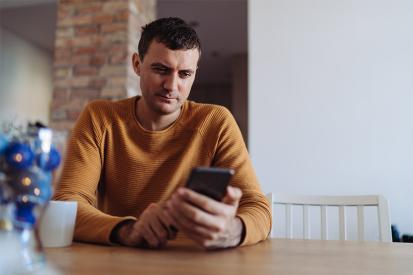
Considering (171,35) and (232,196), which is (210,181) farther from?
(171,35)

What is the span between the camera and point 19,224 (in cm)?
46

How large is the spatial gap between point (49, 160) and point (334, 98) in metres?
1.88

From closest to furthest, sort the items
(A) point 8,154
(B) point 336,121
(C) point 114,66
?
(A) point 8,154 < (B) point 336,121 < (C) point 114,66

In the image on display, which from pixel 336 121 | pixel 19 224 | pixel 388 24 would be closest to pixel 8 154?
pixel 19 224

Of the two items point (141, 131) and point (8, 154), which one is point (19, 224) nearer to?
point (8, 154)

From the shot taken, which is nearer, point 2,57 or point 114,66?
point 114,66

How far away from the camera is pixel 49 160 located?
0.46 meters

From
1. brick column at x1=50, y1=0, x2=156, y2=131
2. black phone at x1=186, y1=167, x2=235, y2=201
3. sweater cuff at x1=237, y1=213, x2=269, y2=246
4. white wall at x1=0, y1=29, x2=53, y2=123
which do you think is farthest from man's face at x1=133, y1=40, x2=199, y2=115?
white wall at x1=0, y1=29, x2=53, y2=123

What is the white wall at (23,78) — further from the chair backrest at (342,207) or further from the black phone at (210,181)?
the black phone at (210,181)

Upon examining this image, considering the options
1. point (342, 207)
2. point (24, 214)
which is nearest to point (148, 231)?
point (24, 214)

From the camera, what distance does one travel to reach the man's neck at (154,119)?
1167 mm

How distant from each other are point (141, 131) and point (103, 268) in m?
0.62

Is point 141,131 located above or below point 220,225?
above

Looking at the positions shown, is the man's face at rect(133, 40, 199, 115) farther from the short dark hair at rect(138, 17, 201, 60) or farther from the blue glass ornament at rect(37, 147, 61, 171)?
the blue glass ornament at rect(37, 147, 61, 171)
